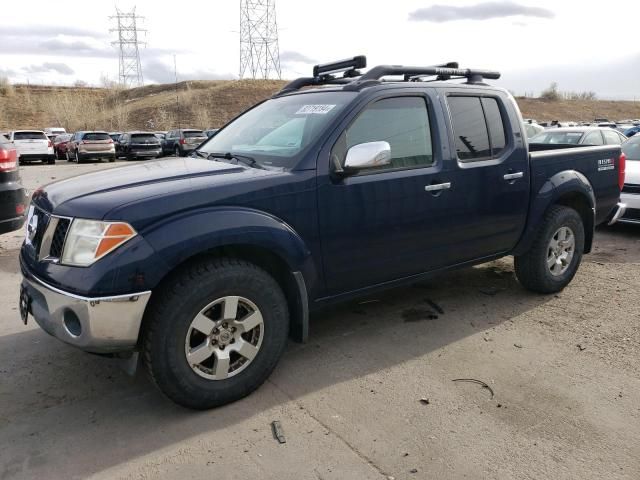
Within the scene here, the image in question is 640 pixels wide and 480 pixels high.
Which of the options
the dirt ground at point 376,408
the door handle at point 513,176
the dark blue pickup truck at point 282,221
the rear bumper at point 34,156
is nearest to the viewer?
the dirt ground at point 376,408

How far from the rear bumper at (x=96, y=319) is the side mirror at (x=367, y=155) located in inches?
56.7

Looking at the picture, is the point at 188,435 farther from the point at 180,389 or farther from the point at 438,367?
the point at 438,367

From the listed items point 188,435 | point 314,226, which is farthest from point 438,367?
point 188,435

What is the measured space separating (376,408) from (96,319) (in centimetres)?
162

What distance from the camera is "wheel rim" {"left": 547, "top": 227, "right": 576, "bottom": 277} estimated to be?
5012 mm

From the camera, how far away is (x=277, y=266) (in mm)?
3369

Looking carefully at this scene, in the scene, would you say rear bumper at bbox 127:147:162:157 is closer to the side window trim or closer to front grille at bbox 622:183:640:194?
front grille at bbox 622:183:640:194

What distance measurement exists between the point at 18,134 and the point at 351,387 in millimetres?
25763

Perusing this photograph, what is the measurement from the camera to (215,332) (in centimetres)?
307

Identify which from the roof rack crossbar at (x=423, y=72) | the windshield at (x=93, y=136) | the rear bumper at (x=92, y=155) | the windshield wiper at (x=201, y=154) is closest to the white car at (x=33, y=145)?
the rear bumper at (x=92, y=155)

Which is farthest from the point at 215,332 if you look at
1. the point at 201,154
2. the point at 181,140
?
the point at 181,140

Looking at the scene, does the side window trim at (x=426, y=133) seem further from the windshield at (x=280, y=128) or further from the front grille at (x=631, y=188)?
the front grille at (x=631, y=188)

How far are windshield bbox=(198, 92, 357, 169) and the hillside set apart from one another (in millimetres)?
46245

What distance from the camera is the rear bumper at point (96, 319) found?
271cm
